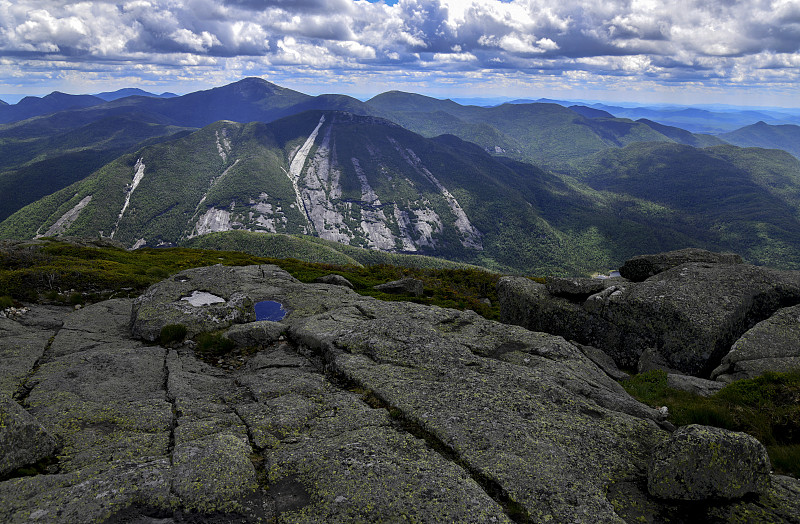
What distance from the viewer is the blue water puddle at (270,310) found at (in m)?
23.4

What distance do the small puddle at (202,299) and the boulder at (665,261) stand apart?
31085 millimetres

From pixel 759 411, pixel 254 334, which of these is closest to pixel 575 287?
pixel 759 411

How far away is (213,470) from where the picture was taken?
887 centimetres

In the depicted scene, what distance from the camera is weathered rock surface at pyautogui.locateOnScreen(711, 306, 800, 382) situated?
18141mm

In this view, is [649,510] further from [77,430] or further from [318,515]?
[77,430]

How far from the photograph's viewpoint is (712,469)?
851cm

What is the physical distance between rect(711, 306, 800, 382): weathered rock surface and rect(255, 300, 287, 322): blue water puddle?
23443mm

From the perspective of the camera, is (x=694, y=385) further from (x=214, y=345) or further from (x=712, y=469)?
(x=214, y=345)

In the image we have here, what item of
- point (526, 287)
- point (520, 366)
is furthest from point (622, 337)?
point (520, 366)

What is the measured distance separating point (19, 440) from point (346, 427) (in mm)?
7489

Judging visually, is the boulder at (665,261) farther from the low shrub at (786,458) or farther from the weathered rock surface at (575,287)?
the low shrub at (786,458)

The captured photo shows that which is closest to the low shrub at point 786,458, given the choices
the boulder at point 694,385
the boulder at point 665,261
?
the boulder at point 694,385

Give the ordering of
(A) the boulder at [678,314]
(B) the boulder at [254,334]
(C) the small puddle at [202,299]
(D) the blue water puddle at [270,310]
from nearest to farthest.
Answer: (B) the boulder at [254,334] → (C) the small puddle at [202,299] → (A) the boulder at [678,314] → (D) the blue water puddle at [270,310]

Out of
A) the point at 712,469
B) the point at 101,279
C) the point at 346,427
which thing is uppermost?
the point at 712,469
